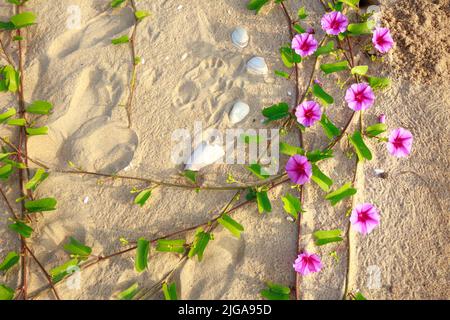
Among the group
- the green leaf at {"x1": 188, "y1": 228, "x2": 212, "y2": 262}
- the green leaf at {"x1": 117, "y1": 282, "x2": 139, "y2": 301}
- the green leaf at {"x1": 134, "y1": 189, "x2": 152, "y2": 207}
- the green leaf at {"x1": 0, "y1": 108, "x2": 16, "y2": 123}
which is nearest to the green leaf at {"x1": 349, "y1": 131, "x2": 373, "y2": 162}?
the green leaf at {"x1": 188, "y1": 228, "x2": 212, "y2": 262}

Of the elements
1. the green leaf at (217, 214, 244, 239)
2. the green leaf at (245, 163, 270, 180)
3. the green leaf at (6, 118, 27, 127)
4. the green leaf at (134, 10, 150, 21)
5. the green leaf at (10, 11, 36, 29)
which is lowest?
the green leaf at (217, 214, 244, 239)

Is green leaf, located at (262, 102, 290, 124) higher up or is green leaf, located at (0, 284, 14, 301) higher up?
green leaf, located at (262, 102, 290, 124)

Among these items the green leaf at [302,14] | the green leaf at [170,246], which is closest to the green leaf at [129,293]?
the green leaf at [170,246]

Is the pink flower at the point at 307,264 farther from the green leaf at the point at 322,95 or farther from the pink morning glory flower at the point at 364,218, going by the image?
the green leaf at the point at 322,95

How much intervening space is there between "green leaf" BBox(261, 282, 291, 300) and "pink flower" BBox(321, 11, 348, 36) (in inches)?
38.0

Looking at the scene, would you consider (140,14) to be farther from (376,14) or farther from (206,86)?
(376,14)

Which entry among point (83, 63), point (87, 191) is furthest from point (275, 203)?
point (83, 63)

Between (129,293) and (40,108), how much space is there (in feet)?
2.51

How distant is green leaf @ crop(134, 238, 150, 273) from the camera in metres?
1.47

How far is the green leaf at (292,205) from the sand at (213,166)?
0.06 metres

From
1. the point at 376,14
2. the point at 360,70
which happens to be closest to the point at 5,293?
the point at 360,70

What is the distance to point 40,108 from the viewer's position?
1.65m

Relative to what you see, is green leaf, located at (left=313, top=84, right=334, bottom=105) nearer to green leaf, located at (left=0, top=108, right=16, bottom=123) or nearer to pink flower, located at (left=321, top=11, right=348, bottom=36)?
pink flower, located at (left=321, top=11, right=348, bottom=36)
